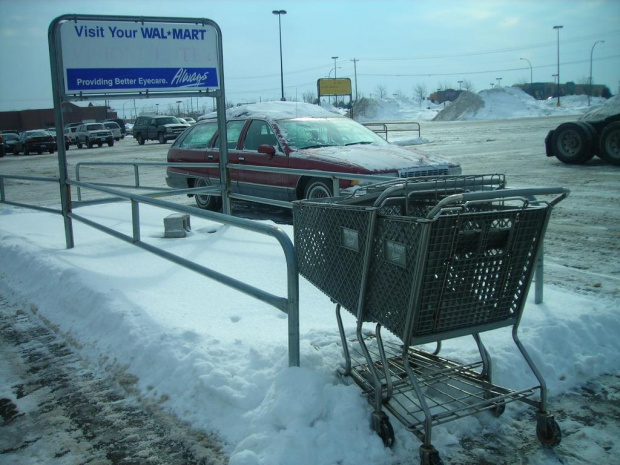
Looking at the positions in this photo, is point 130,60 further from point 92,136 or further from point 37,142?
point 92,136

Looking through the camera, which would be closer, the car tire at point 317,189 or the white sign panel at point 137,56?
the white sign panel at point 137,56

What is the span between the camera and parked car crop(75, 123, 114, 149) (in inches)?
1601

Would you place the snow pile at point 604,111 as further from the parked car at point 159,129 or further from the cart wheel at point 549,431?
the parked car at point 159,129

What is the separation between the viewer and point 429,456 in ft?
8.25

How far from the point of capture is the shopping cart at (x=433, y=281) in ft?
8.48

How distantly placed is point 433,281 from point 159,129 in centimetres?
3847

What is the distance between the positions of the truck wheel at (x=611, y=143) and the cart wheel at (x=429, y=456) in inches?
520

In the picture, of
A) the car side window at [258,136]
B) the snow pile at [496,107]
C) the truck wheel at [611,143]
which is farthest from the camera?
the snow pile at [496,107]

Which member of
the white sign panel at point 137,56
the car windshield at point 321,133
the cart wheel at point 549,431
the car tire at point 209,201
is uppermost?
Result: the white sign panel at point 137,56

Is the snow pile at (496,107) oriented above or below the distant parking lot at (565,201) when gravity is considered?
above

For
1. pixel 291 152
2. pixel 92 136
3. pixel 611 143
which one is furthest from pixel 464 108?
pixel 291 152

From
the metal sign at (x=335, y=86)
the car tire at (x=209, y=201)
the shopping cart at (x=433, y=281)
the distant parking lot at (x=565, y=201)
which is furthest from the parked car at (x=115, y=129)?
the shopping cart at (x=433, y=281)

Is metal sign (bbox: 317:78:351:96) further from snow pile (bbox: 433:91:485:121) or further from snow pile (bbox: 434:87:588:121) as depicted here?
snow pile (bbox: 433:91:485:121)

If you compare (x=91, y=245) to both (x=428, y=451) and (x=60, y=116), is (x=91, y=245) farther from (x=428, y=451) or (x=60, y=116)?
(x=428, y=451)
